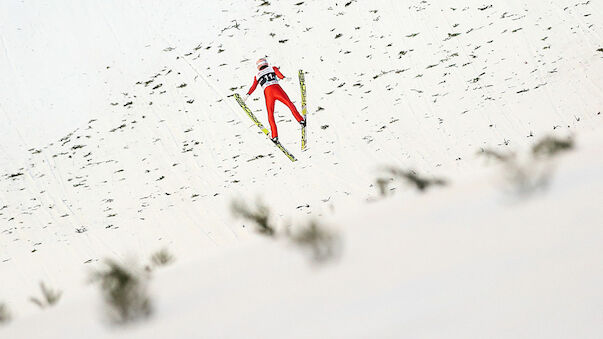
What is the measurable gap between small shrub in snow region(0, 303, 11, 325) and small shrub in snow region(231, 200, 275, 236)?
12.0 ft

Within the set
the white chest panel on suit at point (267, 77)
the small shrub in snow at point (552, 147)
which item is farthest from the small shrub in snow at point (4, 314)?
the small shrub in snow at point (552, 147)

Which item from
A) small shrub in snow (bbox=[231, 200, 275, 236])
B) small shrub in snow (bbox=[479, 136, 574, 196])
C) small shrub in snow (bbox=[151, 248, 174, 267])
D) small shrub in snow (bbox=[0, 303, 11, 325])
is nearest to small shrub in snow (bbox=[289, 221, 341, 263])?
small shrub in snow (bbox=[479, 136, 574, 196])

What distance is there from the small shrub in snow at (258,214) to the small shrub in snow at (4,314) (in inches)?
144

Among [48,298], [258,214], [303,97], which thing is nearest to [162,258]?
[48,298]

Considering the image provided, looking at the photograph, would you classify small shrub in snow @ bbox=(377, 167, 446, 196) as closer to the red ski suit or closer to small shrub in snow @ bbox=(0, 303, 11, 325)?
the red ski suit

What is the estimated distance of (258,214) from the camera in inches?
266

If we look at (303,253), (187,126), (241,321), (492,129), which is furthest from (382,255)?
(187,126)

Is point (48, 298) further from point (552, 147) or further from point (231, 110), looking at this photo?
point (552, 147)

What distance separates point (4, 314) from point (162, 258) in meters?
2.37

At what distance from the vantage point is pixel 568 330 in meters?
1.97

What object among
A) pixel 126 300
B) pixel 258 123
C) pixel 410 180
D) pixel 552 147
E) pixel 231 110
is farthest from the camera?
pixel 231 110

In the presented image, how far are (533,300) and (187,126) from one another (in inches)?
288

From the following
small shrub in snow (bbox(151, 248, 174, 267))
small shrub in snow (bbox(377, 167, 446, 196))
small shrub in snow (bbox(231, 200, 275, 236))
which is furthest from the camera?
small shrub in snow (bbox(151, 248, 174, 267))

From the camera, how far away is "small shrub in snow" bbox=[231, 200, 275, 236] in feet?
20.9
